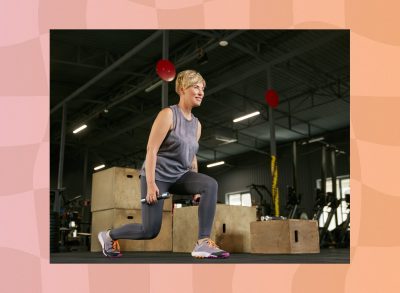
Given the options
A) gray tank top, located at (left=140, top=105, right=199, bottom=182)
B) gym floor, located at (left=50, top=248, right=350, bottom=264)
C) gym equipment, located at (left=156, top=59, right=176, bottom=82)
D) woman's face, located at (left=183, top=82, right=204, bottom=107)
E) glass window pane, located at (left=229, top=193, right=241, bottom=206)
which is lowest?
gym floor, located at (left=50, top=248, right=350, bottom=264)

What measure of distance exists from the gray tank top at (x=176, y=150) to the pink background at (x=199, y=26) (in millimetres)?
695

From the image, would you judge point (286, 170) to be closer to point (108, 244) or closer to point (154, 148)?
point (108, 244)

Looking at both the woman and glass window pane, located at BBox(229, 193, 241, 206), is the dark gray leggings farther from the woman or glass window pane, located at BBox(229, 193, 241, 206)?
glass window pane, located at BBox(229, 193, 241, 206)

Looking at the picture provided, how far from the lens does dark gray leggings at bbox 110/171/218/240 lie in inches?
97.3

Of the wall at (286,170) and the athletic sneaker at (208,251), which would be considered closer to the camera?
the athletic sneaker at (208,251)

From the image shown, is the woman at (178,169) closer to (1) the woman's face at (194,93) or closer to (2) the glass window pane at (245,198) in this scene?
(1) the woman's face at (194,93)

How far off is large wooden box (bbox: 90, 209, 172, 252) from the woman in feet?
6.79

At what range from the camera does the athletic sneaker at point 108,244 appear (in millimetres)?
2840

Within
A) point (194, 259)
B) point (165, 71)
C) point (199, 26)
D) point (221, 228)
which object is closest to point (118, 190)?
point (221, 228)

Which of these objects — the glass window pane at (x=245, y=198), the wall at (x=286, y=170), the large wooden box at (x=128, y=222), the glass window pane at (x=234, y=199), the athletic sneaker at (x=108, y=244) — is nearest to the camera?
the athletic sneaker at (x=108, y=244)

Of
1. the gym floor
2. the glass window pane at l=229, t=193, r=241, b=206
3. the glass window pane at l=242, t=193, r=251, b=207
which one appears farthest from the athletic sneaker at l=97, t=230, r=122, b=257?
the glass window pane at l=229, t=193, r=241, b=206

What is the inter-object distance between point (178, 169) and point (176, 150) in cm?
12

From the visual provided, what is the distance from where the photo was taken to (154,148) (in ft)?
7.97

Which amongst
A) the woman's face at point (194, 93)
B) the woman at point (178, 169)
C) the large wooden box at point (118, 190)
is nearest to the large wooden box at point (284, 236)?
the large wooden box at point (118, 190)
